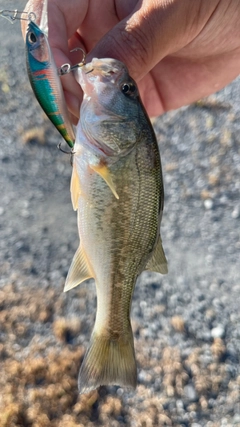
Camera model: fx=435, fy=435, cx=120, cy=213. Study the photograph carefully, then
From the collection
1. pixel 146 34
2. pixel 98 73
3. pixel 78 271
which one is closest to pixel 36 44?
pixel 98 73

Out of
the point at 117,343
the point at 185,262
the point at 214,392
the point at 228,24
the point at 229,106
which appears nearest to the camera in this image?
the point at 117,343

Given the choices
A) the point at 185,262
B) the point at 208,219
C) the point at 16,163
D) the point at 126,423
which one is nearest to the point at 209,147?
the point at 208,219

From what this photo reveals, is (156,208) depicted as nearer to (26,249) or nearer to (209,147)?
(26,249)

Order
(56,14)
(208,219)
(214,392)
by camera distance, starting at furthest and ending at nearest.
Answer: (208,219) < (214,392) < (56,14)

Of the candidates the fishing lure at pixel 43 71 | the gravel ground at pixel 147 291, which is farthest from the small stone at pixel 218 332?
the fishing lure at pixel 43 71

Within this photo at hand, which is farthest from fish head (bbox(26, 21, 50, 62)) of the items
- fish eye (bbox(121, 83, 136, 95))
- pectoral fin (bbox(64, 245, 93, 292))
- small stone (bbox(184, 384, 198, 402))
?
small stone (bbox(184, 384, 198, 402))

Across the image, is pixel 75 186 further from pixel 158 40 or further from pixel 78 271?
pixel 158 40

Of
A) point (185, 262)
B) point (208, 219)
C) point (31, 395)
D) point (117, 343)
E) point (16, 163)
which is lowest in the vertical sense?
point (31, 395)
